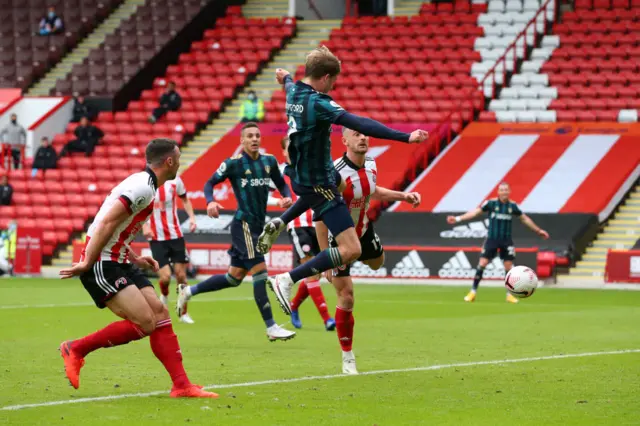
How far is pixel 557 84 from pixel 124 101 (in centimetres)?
1327

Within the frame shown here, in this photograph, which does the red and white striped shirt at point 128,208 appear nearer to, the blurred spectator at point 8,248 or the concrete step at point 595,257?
the concrete step at point 595,257

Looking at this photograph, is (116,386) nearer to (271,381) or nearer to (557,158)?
(271,381)

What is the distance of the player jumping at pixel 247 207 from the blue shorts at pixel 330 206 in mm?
3293

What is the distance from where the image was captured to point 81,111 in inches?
1371

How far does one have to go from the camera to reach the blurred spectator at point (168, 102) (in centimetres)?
3456

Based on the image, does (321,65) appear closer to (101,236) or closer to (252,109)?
(101,236)

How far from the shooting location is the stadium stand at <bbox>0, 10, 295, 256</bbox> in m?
30.8

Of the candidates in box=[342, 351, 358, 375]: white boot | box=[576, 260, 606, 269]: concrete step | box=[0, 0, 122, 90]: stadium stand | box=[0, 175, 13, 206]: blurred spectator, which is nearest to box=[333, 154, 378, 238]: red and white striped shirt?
box=[342, 351, 358, 375]: white boot

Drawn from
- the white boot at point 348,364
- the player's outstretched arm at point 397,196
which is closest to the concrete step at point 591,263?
the player's outstretched arm at point 397,196

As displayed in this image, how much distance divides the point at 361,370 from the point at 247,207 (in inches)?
148

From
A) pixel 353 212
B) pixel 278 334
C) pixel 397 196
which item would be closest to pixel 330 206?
pixel 353 212

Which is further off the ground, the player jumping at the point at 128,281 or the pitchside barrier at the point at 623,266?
the player jumping at the point at 128,281

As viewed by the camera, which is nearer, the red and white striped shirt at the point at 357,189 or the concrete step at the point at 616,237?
the red and white striped shirt at the point at 357,189

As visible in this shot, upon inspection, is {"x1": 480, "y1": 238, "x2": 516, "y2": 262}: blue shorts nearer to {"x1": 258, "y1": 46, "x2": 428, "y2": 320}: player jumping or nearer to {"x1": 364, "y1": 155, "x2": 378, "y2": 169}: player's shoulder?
{"x1": 364, "y1": 155, "x2": 378, "y2": 169}: player's shoulder
